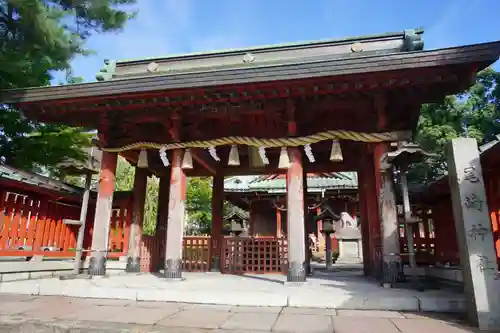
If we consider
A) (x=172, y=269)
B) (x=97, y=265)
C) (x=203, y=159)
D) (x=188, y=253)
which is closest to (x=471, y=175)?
(x=172, y=269)

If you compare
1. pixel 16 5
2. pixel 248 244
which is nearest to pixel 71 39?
pixel 16 5

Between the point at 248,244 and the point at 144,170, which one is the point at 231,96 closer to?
the point at 144,170

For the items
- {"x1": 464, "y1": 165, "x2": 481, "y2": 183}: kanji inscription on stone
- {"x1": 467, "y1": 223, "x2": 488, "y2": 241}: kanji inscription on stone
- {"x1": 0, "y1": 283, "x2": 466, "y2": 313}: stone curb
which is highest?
{"x1": 464, "y1": 165, "x2": 481, "y2": 183}: kanji inscription on stone

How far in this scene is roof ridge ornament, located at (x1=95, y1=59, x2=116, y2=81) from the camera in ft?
32.6

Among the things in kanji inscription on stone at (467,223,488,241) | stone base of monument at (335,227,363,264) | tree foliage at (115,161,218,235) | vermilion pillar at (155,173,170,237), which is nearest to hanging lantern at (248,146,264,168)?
vermilion pillar at (155,173,170,237)

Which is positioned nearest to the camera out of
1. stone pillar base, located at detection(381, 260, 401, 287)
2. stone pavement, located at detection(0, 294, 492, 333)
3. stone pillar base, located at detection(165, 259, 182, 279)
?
stone pavement, located at detection(0, 294, 492, 333)

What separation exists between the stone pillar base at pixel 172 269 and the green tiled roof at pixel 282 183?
11.5 metres

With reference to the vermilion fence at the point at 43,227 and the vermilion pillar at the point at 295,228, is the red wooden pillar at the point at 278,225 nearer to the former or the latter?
the vermilion fence at the point at 43,227

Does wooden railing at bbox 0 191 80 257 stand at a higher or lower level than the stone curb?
higher

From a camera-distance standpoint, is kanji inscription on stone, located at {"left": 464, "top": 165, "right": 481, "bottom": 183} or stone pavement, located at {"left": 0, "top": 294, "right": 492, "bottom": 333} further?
kanji inscription on stone, located at {"left": 464, "top": 165, "right": 481, "bottom": 183}

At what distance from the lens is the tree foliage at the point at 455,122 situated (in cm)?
1994

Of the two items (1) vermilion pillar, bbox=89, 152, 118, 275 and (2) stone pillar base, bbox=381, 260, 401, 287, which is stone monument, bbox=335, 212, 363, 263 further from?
(1) vermilion pillar, bbox=89, 152, 118, 275

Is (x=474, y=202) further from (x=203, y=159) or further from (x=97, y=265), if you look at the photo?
(x=97, y=265)

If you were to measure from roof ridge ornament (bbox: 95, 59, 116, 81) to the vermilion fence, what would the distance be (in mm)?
3779
